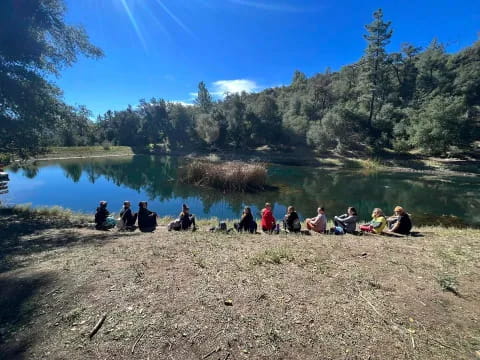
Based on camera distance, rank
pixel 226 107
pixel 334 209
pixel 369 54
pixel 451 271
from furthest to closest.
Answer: pixel 226 107 → pixel 369 54 → pixel 334 209 → pixel 451 271

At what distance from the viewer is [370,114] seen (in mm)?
40219

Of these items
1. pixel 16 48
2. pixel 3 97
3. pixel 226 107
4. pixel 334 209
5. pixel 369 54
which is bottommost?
pixel 334 209

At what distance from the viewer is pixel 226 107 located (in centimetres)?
5269

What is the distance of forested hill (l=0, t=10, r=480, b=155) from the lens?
31.1 m

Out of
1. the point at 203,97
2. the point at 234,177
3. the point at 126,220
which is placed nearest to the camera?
the point at 126,220

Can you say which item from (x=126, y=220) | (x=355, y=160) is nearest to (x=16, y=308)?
(x=126, y=220)

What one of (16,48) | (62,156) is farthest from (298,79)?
(16,48)

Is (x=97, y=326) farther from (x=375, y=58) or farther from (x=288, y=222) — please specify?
(x=375, y=58)

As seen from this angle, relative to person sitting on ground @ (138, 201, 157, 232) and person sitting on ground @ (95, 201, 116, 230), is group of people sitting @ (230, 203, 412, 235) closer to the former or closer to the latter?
person sitting on ground @ (138, 201, 157, 232)

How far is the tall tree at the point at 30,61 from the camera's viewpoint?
8.16 metres

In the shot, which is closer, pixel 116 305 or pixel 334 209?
pixel 116 305

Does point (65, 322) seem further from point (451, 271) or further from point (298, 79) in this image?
point (298, 79)

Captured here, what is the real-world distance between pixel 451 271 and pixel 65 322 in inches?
250

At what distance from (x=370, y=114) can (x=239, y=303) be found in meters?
44.3
